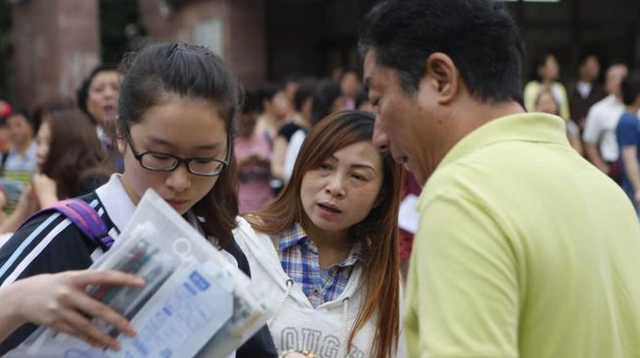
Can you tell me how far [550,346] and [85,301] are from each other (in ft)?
2.77

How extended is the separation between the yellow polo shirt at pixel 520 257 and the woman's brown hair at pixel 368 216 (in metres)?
1.15

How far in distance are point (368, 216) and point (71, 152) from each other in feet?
6.46

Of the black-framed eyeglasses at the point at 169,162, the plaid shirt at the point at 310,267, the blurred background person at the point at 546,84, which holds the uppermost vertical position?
the black-framed eyeglasses at the point at 169,162

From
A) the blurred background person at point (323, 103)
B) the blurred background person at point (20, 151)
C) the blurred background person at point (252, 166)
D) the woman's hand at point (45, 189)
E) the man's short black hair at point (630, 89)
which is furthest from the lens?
the man's short black hair at point (630, 89)

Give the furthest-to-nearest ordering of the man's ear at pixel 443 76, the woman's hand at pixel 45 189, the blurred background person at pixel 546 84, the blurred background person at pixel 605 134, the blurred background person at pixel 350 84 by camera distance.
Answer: the blurred background person at pixel 350 84
the blurred background person at pixel 546 84
the blurred background person at pixel 605 134
the woman's hand at pixel 45 189
the man's ear at pixel 443 76

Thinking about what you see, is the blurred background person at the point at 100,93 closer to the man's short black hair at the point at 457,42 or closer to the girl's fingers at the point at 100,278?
the man's short black hair at the point at 457,42

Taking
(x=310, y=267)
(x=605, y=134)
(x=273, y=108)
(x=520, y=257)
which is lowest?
(x=273, y=108)

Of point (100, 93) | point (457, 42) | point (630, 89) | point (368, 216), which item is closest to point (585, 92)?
point (630, 89)

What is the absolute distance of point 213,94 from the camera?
202cm

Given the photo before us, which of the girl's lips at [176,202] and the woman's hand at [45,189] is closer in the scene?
the girl's lips at [176,202]

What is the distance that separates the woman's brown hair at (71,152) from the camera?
434 centimetres

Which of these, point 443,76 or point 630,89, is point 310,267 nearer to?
point 443,76

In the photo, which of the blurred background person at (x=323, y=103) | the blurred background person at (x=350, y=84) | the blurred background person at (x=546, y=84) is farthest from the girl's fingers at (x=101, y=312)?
the blurred background person at (x=350, y=84)

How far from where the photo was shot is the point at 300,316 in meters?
2.75
